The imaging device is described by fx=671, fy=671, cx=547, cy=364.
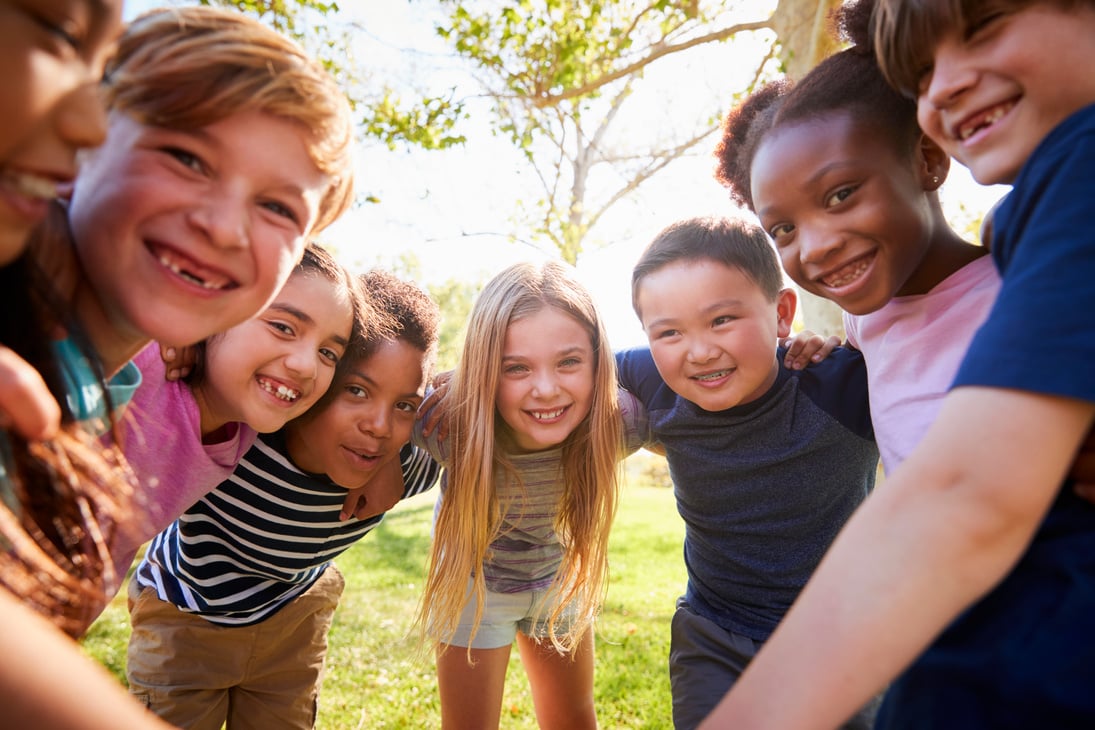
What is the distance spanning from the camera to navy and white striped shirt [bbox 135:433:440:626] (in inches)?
116

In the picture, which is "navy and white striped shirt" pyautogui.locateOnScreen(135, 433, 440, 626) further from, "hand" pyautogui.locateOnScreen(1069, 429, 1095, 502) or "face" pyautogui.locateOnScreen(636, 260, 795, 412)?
"hand" pyautogui.locateOnScreen(1069, 429, 1095, 502)

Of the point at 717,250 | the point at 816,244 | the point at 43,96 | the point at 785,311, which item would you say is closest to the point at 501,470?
the point at 717,250

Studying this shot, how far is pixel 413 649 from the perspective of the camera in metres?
4.49

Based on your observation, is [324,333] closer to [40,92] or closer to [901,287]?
[40,92]

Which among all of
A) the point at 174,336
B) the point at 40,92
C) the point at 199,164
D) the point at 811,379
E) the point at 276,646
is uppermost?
the point at 40,92

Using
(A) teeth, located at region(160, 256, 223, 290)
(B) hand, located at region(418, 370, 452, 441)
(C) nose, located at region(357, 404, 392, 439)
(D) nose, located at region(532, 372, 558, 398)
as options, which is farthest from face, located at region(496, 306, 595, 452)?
(A) teeth, located at region(160, 256, 223, 290)

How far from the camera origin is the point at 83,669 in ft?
2.33

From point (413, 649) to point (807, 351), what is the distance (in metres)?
3.23

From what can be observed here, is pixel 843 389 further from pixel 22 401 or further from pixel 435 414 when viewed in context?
pixel 22 401

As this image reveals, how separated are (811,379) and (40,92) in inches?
106

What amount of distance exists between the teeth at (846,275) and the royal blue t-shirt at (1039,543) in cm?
109

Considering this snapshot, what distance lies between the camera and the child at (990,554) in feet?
3.02

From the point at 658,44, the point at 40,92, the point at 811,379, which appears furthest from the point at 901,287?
the point at 658,44

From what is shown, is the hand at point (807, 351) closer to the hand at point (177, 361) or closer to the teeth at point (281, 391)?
the teeth at point (281, 391)
